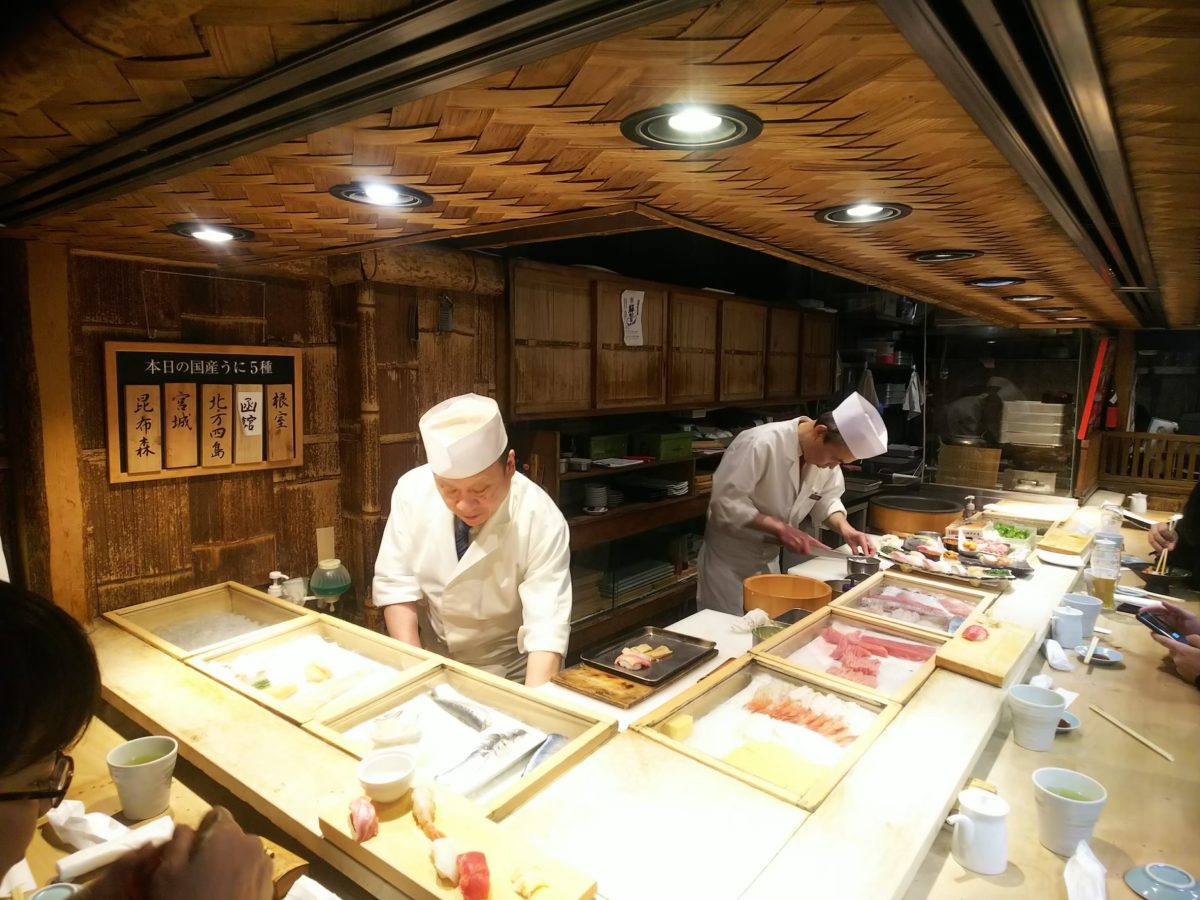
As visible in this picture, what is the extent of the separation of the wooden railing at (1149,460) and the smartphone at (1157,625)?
4152 mm

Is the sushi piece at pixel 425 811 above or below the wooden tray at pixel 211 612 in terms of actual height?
above

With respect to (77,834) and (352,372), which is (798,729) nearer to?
(77,834)

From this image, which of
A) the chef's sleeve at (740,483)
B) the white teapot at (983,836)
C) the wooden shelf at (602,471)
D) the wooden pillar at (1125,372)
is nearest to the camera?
the white teapot at (983,836)

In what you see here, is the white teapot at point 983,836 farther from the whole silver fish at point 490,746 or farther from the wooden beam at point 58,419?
the wooden beam at point 58,419

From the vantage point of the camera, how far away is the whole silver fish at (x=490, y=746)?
1794mm

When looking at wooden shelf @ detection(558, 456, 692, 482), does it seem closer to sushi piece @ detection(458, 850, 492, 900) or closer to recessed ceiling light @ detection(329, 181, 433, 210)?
recessed ceiling light @ detection(329, 181, 433, 210)

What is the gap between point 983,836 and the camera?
5.23 ft

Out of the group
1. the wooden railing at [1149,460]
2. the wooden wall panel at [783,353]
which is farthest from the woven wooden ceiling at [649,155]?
the wooden railing at [1149,460]

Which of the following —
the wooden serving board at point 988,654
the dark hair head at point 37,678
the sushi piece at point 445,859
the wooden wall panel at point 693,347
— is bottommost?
the sushi piece at point 445,859

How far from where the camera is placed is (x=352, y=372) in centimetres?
365

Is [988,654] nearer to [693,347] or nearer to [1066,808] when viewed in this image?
[1066,808]

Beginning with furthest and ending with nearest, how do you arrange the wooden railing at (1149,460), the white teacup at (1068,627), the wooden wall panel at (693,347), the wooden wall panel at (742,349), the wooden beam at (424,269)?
1. the wooden wall panel at (742,349)
2. the wooden railing at (1149,460)
3. the wooden wall panel at (693,347)
4. the wooden beam at (424,269)
5. the white teacup at (1068,627)

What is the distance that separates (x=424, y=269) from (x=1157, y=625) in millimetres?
3909

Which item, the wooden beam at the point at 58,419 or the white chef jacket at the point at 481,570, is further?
the white chef jacket at the point at 481,570
